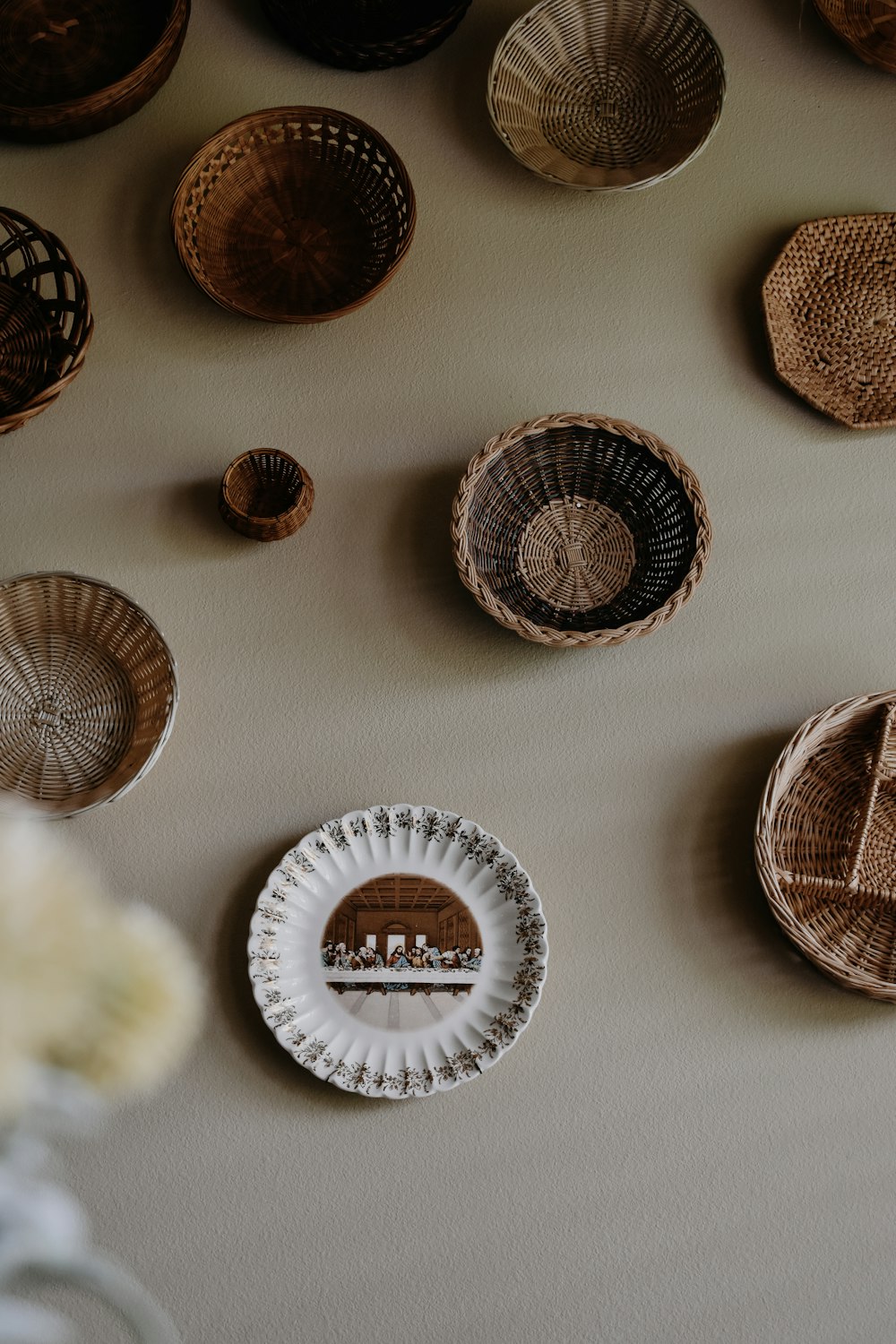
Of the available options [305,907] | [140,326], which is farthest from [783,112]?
[305,907]

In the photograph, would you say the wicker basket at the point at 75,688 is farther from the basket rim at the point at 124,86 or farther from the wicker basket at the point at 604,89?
the wicker basket at the point at 604,89

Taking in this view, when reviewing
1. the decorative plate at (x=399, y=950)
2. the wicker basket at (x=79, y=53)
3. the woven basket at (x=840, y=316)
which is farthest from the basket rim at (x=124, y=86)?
the decorative plate at (x=399, y=950)

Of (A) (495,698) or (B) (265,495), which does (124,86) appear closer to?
(B) (265,495)

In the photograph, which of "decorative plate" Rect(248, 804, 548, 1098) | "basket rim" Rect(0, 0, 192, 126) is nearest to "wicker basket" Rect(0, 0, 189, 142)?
"basket rim" Rect(0, 0, 192, 126)

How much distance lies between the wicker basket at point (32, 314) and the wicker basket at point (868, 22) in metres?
1.65

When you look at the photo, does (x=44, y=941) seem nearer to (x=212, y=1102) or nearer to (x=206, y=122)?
(x=212, y=1102)

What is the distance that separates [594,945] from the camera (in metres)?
1.86

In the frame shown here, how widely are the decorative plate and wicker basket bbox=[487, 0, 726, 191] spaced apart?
1.35 metres

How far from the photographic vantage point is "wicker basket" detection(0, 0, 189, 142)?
6.38 ft

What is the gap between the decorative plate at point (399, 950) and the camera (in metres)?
1.76

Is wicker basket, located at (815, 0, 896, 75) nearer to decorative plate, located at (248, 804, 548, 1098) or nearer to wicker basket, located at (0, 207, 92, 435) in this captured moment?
wicker basket, located at (0, 207, 92, 435)

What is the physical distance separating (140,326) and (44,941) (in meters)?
1.59

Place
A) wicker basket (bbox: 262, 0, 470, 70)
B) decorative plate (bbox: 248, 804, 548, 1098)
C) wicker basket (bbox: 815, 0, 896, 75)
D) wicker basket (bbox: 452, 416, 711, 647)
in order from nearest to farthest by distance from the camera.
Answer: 1. decorative plate (bbox: 248, 804, 548, 1098)
2. wicker basket (bbox: 452, 416, 711, 647)
3. wicker basket (bbox: 262, 0, 470, 70)
4. wicker basket (bbox: 815, 0, 896, 75)

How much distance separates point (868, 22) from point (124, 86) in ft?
5.05
